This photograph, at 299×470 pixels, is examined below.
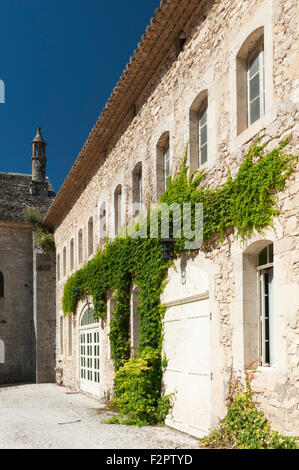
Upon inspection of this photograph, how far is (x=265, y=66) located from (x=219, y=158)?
1.61m

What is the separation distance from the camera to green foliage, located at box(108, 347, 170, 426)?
385 inches

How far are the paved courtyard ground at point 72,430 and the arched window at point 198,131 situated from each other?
14.6 ft

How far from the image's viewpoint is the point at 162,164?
424 inches

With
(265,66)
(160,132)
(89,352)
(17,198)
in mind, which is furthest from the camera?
(17,198)

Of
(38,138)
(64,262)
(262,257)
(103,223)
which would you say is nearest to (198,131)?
(262,257)

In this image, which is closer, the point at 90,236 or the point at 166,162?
the point at 166,162

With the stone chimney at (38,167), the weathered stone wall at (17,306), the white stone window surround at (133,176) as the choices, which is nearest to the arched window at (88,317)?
the white stone window surround at (133,176)

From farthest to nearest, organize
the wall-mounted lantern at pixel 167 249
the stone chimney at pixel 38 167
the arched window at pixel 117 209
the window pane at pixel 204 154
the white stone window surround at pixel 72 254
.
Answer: the stone chimney at pixel 38 167 < the white stone window surround at pixel 72 254 < the arched window at pixel 117 209 < the wall-mounted lantern at pixel 167 249 < the window pane at pixel 204 154

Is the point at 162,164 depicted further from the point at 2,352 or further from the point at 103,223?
the point at 2,352

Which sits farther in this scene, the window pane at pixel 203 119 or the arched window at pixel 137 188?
the arched window at pixel 137 188

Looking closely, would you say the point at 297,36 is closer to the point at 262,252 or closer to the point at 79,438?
the point at 262,252

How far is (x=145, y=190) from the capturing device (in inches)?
445

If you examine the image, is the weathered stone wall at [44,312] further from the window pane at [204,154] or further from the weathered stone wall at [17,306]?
the window pane at [204,154]

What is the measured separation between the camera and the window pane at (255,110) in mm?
7391
